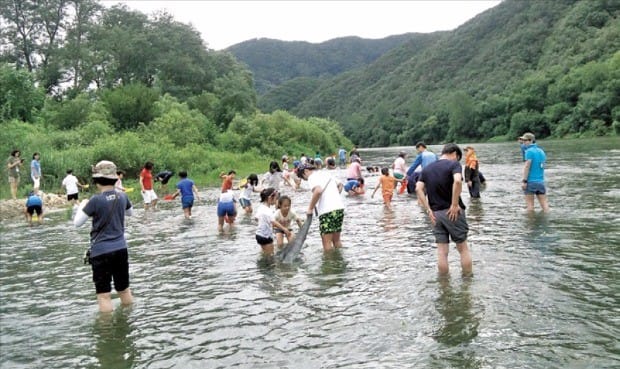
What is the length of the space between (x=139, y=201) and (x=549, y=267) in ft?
59.1

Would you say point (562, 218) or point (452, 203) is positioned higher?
point (452, 203)

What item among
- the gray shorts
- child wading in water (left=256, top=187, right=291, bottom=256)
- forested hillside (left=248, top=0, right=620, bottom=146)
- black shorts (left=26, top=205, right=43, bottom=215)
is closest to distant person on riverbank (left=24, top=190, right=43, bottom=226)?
black shorts (left=26, top=205, right=43, bottom=215)

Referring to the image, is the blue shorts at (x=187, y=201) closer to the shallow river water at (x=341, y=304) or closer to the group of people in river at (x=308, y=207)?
the group of people in river at (x=308, y=207)

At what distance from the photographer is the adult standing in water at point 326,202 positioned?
9.88 meters

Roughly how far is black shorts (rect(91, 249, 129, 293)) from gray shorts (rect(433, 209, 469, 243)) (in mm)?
4540

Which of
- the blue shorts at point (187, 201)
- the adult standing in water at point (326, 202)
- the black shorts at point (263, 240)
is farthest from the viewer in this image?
the blue shorts at point (187, 201)

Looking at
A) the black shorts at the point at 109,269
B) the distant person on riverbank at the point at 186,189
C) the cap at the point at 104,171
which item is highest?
the cap at the point at 104,171

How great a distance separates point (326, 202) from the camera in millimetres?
9938

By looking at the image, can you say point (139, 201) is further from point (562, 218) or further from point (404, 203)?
point (562, 218)

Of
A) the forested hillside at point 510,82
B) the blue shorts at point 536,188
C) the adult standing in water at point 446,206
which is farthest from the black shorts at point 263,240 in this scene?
the forested hillside at point 510,82

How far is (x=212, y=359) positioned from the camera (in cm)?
557

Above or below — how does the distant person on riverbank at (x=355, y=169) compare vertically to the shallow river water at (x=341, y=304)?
above

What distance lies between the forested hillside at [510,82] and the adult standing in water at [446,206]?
79.9 meters

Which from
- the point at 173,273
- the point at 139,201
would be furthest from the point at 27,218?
the point at 173,273
